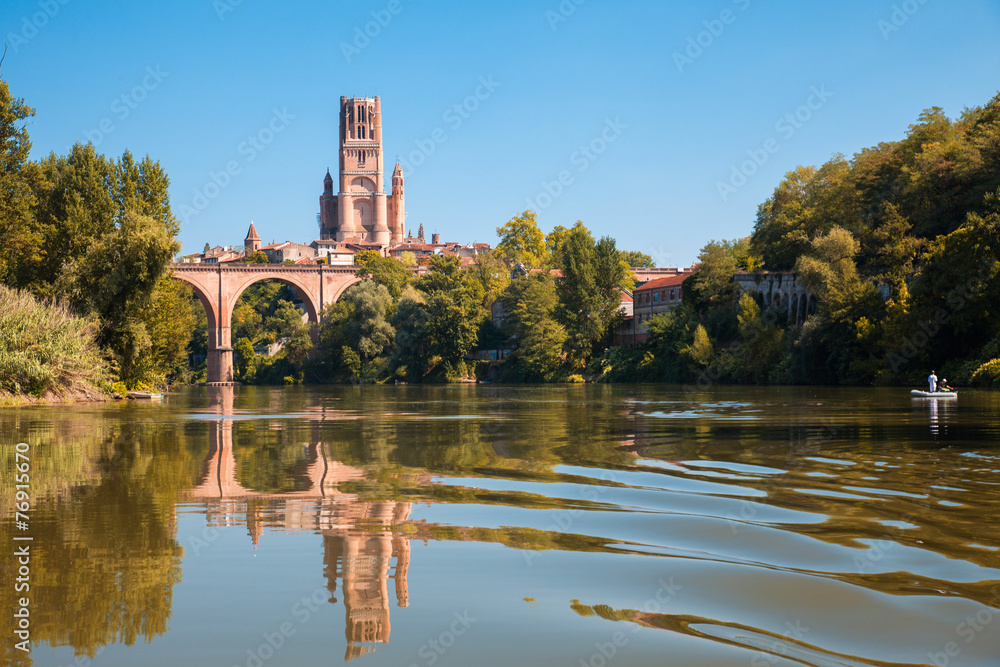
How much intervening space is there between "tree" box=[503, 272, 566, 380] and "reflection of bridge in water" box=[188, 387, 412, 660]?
204 ft

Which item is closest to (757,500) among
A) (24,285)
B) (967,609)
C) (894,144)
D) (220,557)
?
(967,609)

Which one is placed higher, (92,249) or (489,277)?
(489,277)

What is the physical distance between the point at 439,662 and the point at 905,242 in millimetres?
46131

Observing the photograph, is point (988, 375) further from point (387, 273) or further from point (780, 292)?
point (387, 273)

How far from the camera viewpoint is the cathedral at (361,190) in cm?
18388

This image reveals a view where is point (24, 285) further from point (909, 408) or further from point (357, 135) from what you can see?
point (357, 135)

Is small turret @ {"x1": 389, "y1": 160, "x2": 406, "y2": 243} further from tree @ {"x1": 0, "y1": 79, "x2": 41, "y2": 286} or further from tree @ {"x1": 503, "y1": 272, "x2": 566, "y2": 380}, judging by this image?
tree @ {"x1": 0, "y1": 79, "x2": 41, "y2": 286}

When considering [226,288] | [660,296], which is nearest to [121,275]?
[660,296]

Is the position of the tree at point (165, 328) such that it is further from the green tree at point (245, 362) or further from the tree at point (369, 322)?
the green tree at point (245, 362)

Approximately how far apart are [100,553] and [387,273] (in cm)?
9260

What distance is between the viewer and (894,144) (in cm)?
5200

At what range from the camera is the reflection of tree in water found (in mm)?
4070

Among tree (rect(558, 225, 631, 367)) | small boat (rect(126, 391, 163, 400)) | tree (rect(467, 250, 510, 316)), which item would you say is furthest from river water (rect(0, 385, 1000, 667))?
tree (rect(467, 250, 510, 316))

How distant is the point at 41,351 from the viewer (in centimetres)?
2681
